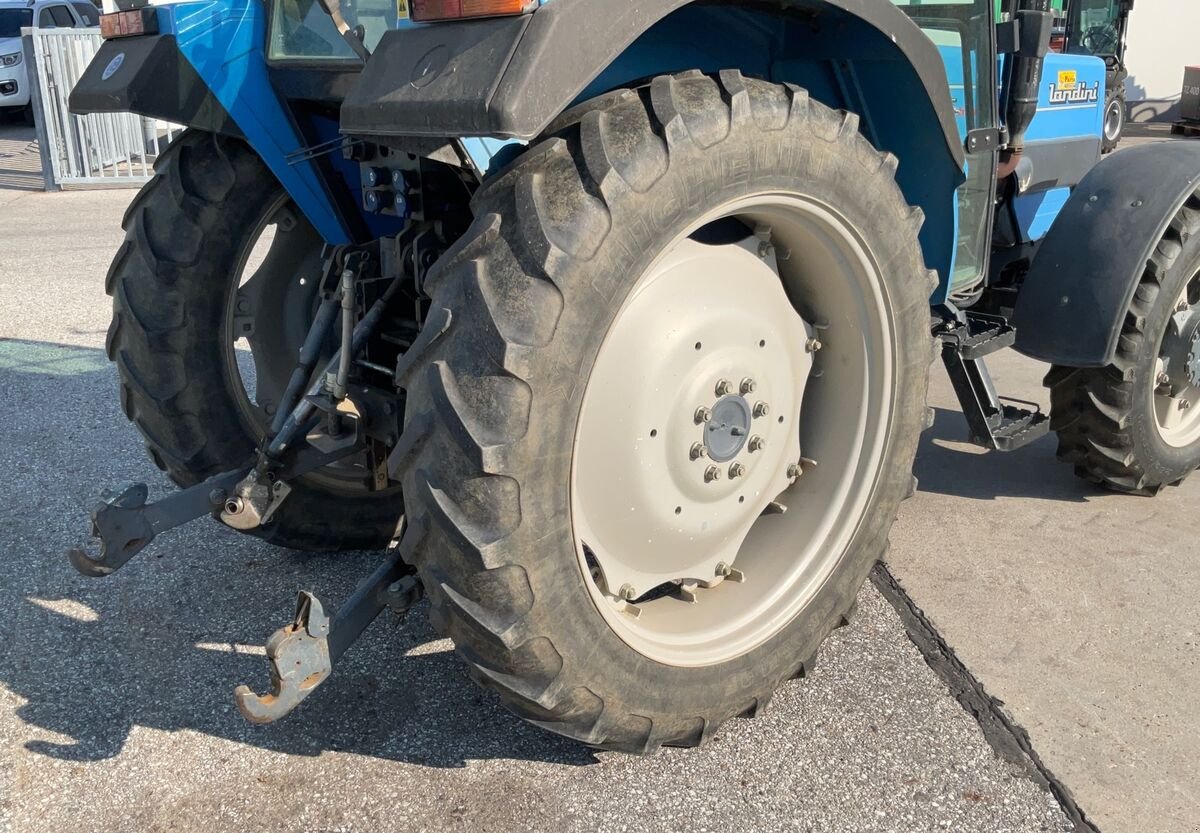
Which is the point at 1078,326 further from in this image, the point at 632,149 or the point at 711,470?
the point at 632,149

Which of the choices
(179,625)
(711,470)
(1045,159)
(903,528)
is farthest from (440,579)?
(1045,159)

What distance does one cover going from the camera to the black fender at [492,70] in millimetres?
1785

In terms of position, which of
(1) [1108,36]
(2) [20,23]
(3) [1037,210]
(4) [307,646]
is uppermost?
(3) [1037,210]

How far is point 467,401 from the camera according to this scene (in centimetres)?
192

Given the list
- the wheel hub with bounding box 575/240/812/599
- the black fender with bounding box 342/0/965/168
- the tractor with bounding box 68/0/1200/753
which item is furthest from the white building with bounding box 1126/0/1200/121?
the black fender with bounding box 342/0/965/168

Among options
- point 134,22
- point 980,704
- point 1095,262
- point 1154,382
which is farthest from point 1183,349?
point 134,22

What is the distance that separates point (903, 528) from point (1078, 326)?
0.92 meters

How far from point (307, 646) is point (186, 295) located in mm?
1265

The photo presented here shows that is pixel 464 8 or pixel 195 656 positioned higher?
pixel 464 8

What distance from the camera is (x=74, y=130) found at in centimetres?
1164

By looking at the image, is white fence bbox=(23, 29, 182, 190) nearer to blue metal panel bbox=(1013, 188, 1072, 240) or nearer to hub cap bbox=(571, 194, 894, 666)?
blue metal panel bbox=(1013, 188, 1072, 240)

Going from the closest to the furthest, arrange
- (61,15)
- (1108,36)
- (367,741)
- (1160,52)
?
(367,741), (1108,36), (61,15), (1160,52)

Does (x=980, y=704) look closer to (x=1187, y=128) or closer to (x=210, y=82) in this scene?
(x=210, y=82)

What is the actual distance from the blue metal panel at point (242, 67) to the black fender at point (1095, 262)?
2348 mm
